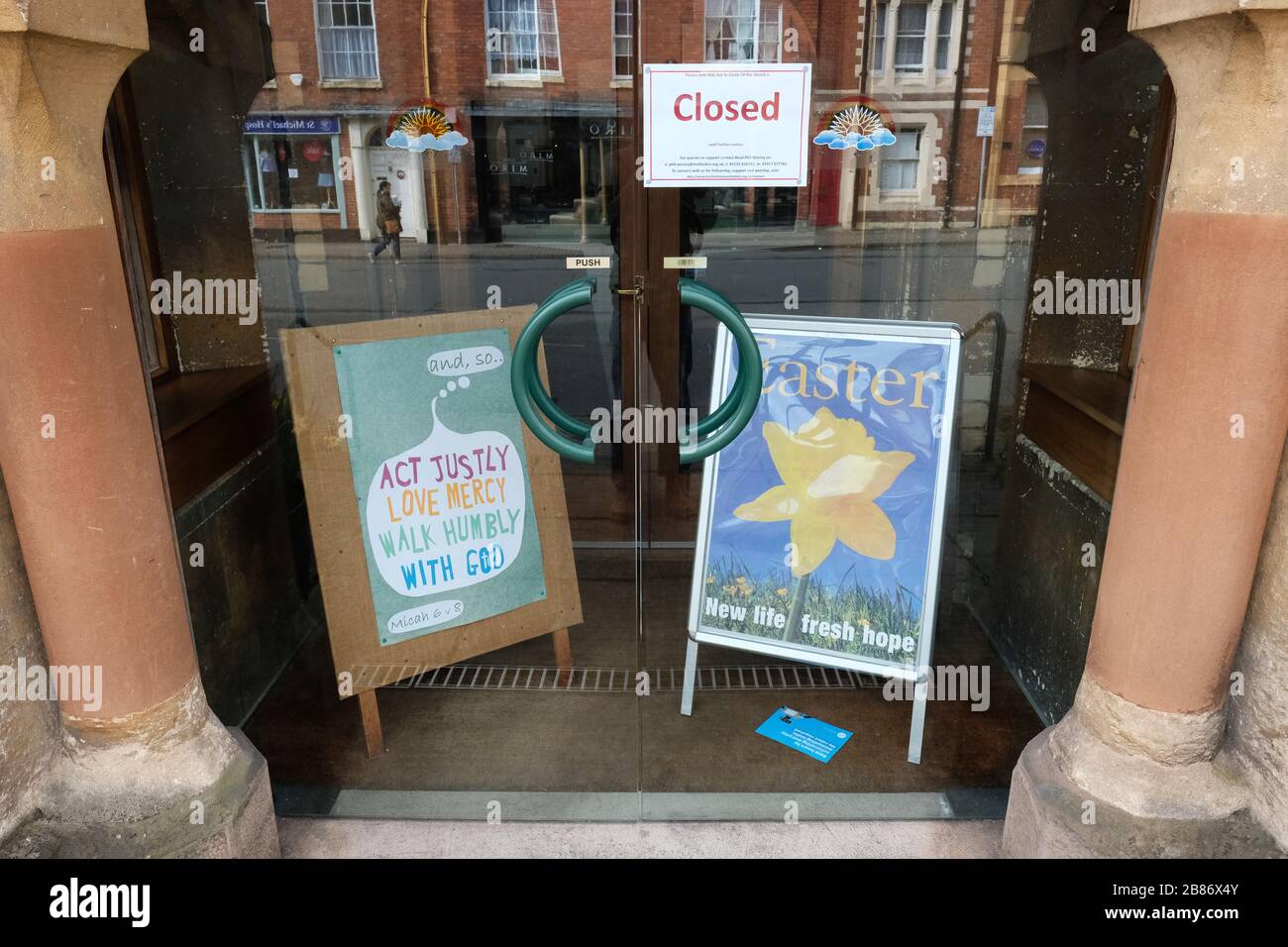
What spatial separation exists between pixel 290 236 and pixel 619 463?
4.62 ft

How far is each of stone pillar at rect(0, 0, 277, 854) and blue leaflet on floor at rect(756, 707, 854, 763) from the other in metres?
1.55

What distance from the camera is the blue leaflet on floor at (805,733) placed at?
117 inches

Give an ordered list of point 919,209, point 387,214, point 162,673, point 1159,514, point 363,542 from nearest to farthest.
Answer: point 1159,514 < point 162,673 < point 363,542 < point 387,214 < point 919,209

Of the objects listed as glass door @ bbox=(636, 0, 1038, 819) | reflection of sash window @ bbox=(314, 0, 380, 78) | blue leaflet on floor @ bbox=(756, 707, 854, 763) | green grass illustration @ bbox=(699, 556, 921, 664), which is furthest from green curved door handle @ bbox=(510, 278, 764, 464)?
reflection of sash window @ bbox=(314, 0, 380, 78)

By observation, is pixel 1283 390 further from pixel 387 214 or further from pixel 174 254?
pixel 174 254

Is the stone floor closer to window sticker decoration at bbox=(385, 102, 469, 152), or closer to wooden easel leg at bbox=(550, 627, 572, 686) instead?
wooden easel leg at bbox=(550, 627, 572, 686)

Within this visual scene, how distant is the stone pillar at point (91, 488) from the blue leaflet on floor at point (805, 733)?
5.09ft

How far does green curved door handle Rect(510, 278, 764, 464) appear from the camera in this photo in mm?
2484

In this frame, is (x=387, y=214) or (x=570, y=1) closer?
(x=570, y=1)

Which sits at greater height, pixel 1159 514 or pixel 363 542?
pixel 1159 514

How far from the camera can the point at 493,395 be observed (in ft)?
9.64

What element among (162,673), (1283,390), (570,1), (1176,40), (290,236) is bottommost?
(162,673)

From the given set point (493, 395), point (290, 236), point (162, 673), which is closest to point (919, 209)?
point (493, 395)

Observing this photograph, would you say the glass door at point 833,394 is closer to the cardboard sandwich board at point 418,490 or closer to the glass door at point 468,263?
the glass door at point 468,263
